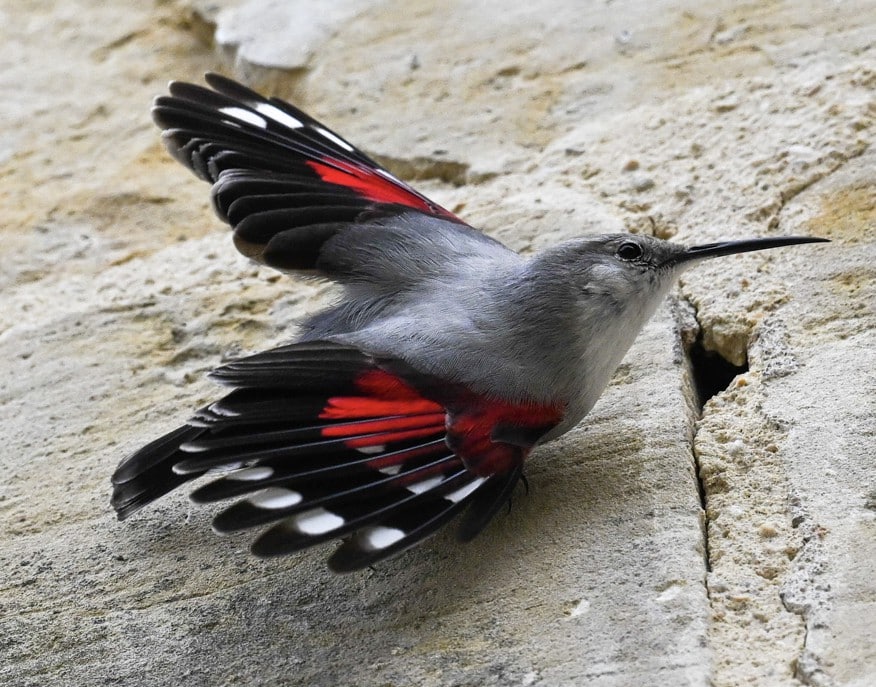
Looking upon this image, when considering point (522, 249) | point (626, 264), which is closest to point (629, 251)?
point (626, 264)

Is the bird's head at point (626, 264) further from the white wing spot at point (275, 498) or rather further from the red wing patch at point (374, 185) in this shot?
the white wing spot at point (275, 498)

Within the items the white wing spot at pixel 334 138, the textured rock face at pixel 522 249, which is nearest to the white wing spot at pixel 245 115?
the white wing spot at pixel 334 138

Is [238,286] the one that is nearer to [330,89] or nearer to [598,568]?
[330,89]

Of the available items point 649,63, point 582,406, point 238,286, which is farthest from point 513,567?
point 649,63

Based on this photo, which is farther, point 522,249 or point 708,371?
point 522,249

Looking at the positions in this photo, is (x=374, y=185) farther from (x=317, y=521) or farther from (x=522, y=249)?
(x=317, y=521)

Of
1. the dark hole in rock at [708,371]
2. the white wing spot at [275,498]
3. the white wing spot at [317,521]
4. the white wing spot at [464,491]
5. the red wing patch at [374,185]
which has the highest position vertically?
the red wing patch at [374,185]

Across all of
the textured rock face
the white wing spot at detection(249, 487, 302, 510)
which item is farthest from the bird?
the textured rock face
